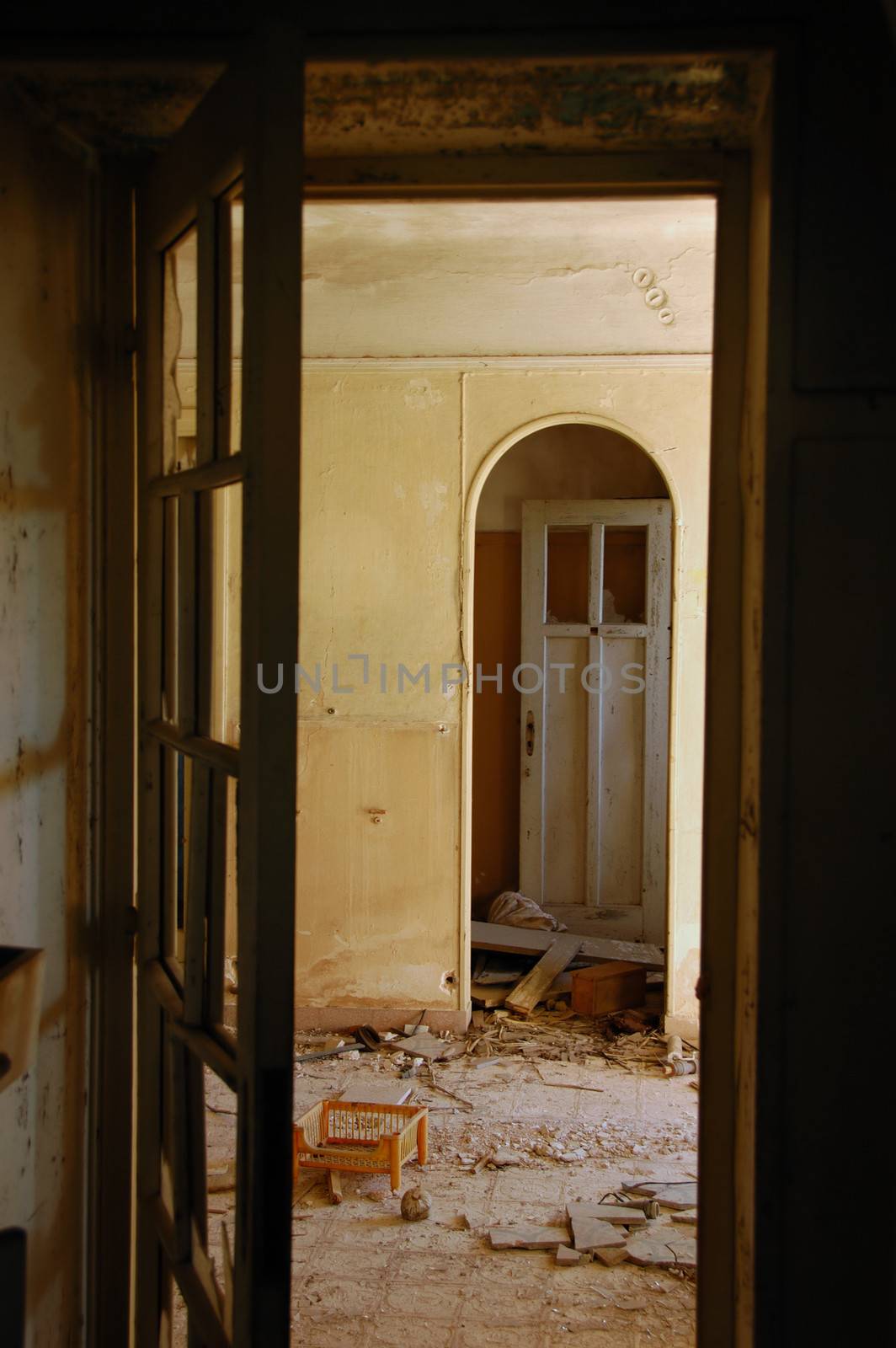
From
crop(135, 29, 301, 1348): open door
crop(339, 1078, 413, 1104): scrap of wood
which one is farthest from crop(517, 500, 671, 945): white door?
crop(135, 29, 301, 1348): open door

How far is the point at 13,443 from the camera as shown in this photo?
5.66 ft

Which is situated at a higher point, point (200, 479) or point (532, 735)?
point (200, 479)

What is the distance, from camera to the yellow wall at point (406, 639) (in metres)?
4.61

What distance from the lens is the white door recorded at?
6.20 metres

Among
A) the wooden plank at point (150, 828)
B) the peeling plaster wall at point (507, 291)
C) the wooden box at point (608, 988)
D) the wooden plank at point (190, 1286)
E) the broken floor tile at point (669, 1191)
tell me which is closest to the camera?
the wooden plank at point (190, 1286)

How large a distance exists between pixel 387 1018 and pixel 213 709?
130 inches

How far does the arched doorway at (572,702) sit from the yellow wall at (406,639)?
5.10 ft

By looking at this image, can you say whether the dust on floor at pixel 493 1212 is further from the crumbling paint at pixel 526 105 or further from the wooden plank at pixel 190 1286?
the crumbling paint at pixel 526 105

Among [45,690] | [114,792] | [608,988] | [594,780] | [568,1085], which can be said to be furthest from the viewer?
[594,780]

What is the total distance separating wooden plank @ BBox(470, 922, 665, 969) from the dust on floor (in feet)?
→ 3.21

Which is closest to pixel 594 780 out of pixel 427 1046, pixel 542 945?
pixel 542 945

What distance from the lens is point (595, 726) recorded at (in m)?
6.32

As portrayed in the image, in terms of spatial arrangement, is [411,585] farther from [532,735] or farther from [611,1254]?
[611,1254]

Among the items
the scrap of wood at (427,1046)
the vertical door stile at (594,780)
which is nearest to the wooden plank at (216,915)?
the scrap of wood at (427,1046)
